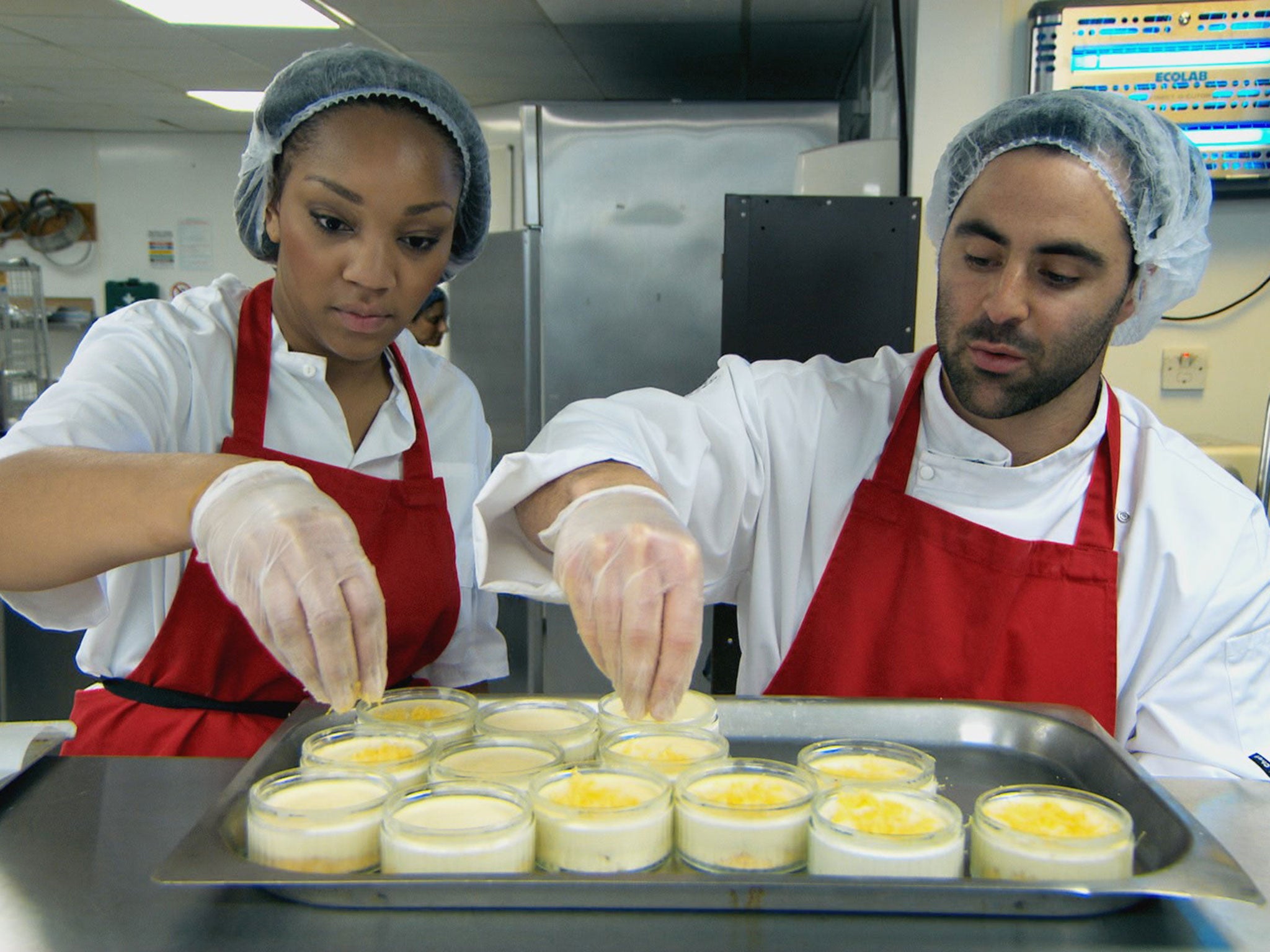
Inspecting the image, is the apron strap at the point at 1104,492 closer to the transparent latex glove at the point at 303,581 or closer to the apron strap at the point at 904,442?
the apron strap at the point at 904,442

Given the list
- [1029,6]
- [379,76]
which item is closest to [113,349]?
[379,76]

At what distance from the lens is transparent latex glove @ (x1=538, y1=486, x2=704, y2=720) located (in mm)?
994

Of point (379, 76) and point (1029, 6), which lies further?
point (1029, 6)

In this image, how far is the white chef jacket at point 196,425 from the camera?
1.28 metres

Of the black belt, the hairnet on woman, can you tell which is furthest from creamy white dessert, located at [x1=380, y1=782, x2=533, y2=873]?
the hairnet on woman

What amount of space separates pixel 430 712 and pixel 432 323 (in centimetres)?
381

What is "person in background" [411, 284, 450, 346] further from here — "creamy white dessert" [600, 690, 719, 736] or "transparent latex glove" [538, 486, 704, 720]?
"transparent latex glove" [538, 486, 704, 720]

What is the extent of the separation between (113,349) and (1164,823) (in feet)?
4.61

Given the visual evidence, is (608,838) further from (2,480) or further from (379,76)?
(379,76)

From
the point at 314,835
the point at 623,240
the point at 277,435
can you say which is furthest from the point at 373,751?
the point at 623,240

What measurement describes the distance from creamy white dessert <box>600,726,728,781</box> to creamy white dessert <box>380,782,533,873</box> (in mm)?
162

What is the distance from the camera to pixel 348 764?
103 centimetres

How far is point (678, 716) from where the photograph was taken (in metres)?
1.24

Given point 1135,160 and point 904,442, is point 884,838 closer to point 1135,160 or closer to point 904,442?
point 904,442
